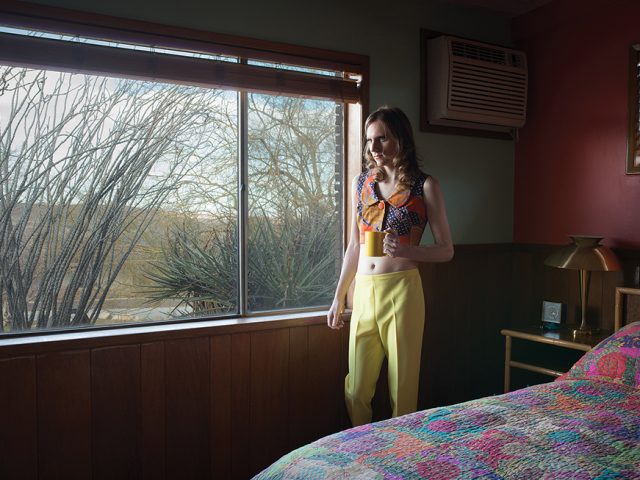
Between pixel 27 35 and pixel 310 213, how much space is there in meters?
1.34

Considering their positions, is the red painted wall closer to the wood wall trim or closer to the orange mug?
the wood wall trim

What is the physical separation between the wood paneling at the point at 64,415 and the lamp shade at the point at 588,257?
2.05 metres

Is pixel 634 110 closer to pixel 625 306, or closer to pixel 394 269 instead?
pixel 625 306

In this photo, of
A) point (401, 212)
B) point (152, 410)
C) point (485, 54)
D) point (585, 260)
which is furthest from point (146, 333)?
point (485, 54)

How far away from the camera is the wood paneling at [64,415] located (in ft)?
6.99

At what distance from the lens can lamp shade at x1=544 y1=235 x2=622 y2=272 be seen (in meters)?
2.63

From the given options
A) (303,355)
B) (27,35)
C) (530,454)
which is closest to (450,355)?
(303,355)

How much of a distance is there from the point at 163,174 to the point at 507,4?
200cm

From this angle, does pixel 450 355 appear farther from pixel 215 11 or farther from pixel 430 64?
pixel 215 11

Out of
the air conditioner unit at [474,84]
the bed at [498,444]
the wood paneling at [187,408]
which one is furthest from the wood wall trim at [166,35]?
the bed at [498,444]

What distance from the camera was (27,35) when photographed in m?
2.09

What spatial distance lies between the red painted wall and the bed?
1263 millimetres

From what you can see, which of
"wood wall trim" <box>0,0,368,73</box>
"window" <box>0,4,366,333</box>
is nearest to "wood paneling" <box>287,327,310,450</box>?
"window" <box>0,4,366,333</box>

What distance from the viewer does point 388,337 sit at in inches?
92.3
